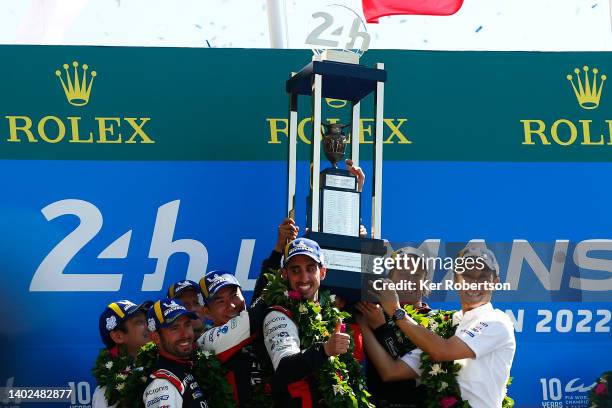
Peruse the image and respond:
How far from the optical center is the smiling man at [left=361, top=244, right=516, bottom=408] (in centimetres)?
568

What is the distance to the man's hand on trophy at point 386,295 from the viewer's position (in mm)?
5784

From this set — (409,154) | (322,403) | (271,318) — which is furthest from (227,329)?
(409,154)

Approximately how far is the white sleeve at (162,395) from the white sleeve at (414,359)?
131cm

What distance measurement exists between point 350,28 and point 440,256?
6.23 feet

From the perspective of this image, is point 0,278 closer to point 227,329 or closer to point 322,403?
point 227,329

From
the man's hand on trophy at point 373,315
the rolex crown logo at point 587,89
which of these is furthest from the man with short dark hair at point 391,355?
the rolex crown logo at point 587,89

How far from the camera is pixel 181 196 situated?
7.50 meters

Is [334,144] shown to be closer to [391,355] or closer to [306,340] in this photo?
[391,355]

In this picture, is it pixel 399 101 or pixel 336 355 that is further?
pixel 399 101

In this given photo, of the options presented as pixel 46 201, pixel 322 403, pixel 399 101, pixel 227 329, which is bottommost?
pixel 322 403

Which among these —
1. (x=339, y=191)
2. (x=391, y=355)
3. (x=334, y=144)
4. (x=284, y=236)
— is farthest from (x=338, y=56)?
(x=391, y=355)

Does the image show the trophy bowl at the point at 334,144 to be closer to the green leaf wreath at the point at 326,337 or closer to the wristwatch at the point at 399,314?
the green leaf wreath at the point at 326,337

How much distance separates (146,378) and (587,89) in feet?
13.1

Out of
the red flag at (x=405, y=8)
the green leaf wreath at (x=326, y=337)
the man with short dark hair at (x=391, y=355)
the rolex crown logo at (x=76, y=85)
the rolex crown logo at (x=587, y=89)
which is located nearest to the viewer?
the green leaf wreath at (x=326, y=337)
